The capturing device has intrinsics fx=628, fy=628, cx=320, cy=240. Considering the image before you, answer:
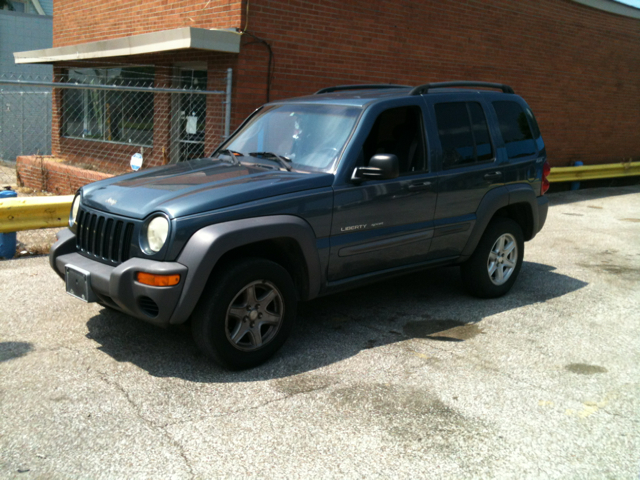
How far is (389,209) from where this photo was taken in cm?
497

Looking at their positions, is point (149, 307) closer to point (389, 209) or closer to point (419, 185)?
point (389, 209)

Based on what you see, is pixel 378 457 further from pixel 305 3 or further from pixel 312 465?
pixel 305 3

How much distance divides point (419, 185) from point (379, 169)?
0.69m

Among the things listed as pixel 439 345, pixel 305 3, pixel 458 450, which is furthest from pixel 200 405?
pixel 305 3

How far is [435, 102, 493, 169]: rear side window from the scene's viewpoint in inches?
216

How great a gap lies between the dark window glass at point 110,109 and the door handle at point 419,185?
7465 mm

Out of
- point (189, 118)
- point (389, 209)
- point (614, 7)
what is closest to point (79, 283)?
point (389, 209)

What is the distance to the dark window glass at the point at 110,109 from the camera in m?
11.6

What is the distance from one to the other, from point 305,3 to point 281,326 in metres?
6.76

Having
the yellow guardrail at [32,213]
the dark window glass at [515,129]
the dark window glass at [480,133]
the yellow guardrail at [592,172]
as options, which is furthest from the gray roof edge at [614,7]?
the yellow guardrail at [32,213]

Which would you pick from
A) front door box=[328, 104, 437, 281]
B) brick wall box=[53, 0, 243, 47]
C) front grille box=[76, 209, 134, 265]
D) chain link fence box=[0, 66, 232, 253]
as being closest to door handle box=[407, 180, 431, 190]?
front door box=[328, 104, 437, 281]

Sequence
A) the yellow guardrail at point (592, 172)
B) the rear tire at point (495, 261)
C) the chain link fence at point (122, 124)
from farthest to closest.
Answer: the yellow guardrail at point (592, 172)
the chain link fence at point (122, 124)
the rear tire at point (495, 261)

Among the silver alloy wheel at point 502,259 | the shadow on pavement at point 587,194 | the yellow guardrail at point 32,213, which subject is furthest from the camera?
the shadow on pavement at point 587,194

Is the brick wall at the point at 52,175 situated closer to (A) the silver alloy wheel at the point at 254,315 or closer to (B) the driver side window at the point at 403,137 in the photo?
(B) the driver side window at the point at 403,137
